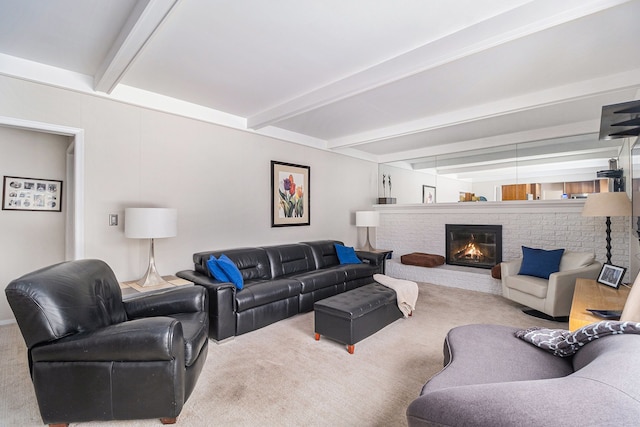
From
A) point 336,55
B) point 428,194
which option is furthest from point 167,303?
point 428,194

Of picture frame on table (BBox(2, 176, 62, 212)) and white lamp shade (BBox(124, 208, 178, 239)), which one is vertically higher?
picture frame on table (BBox(2, 176, 62, 212))

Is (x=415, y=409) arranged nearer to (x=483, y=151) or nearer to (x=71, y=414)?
(x=71, y=414)

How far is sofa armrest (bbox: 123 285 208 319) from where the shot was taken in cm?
240

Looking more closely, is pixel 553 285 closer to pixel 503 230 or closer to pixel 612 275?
pixel 612 275

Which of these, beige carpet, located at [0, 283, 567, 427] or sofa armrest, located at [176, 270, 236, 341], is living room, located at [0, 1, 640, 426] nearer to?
sofa armrest, located at [176, 270, 236, 341]

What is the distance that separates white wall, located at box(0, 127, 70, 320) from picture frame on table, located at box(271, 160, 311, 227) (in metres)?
2.68

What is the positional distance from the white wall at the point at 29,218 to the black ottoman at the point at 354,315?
3.43 meters

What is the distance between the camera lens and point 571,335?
1562 millimetres

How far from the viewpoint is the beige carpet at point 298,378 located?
1.86 m

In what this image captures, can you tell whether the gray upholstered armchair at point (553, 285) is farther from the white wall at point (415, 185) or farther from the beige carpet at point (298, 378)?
the white wall at point (415, 185)

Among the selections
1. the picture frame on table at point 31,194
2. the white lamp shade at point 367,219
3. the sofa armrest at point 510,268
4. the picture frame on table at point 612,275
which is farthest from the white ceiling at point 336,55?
the white lamp shade at point 367,219

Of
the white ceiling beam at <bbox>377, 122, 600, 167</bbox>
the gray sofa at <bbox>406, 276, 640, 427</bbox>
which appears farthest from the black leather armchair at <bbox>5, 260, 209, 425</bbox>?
the white ceiling beam at <bbox>377, 122, 600, 167</bbox>

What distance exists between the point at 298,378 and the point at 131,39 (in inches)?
108

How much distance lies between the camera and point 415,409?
86cm
